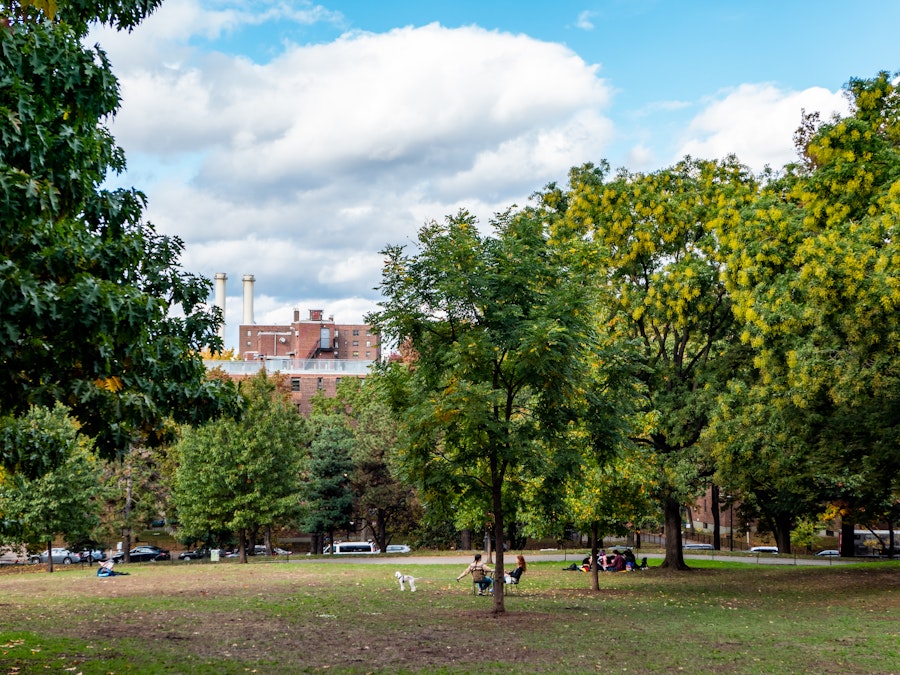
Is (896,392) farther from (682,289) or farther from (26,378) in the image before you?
(26,378)

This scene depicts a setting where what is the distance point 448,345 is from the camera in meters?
20.5

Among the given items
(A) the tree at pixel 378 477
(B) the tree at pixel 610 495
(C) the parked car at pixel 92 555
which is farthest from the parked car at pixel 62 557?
(B) the tree at pixel 610 495

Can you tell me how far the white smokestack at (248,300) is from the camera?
138 meters

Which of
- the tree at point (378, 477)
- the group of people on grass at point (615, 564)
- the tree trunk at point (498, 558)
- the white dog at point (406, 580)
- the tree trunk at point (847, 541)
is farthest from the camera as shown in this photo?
the tree at point (378, 477)

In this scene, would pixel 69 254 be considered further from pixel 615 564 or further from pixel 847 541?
pixel 847 541

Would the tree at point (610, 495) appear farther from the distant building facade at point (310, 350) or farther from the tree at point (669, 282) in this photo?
the distant building facade at point (310, 350)

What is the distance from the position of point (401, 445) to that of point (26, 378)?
11.2m

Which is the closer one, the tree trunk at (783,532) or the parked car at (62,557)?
the tree trunk at (783,532)

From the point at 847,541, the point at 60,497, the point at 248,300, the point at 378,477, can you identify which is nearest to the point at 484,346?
the point at 60,497

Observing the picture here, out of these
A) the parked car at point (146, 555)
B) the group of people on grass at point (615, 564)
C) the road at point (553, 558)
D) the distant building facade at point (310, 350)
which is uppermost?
the distant building facade at point (310, 350)

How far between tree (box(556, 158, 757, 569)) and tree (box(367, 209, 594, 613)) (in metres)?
13.6

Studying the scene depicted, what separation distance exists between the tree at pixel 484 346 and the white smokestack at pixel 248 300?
120609mm

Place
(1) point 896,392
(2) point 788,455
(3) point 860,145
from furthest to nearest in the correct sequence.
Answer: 1. (2) point 788,455
2. (3) point 860,145
3. (1) point 896,392

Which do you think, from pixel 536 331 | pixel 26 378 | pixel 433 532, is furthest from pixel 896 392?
pixel 433 532
